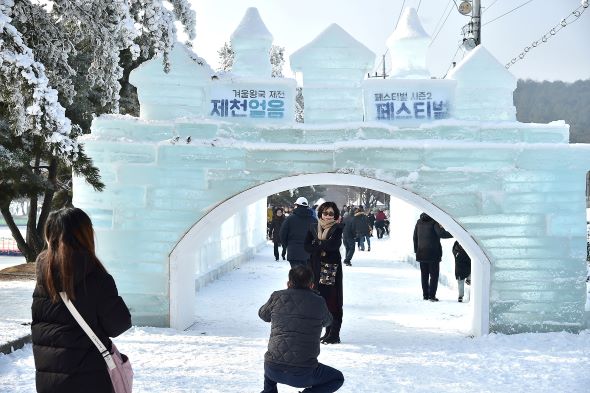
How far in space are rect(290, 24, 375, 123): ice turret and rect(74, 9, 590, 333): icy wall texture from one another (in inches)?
0.6

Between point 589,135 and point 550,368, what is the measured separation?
1840 cm

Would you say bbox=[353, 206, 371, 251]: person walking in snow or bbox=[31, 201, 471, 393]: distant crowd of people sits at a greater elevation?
bbox=[31, 201, 471, 393]: distant crowd of people

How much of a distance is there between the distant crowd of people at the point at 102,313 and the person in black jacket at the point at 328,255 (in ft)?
0.03

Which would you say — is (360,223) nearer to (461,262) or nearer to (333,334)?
(461,262)

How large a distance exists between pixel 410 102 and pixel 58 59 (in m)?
3.91

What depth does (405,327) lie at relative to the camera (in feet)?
30.0

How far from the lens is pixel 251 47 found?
8453 millimetres

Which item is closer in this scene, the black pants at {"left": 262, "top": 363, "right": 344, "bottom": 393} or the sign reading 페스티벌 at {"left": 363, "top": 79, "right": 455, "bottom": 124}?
the black pants at {"left": 262, "top": 363, "right": 344, "bottom": 393}

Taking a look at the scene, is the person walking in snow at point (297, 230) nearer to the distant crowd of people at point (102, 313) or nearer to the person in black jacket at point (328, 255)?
the distant crowd of people at point (102, 313)

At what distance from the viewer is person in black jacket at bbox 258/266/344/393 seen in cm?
441

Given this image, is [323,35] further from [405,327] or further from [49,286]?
[49,286]

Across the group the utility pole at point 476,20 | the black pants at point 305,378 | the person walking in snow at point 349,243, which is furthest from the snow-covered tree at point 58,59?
the person walking in snow at point 349,243

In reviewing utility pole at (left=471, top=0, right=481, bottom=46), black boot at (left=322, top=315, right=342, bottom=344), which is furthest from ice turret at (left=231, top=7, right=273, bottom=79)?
utility pole at (left=471, top=0, right=481, bottom=46)

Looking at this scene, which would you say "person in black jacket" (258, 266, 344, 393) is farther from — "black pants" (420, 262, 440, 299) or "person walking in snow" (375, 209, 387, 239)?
"person walking in snow" (375, 209, 387, 239)
